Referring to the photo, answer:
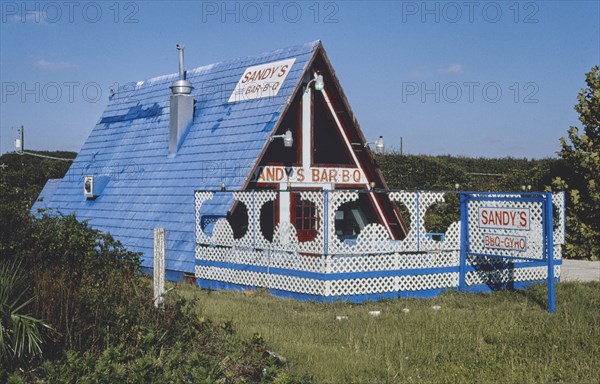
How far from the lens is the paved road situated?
1823 centimetres

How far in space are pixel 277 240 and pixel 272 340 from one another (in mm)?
5637

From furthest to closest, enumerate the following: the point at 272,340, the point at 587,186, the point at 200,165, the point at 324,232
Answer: the point at 587,186, the point at 200,165, the point at 324,232, the point at 272,340

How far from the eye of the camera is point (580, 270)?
20.3 m

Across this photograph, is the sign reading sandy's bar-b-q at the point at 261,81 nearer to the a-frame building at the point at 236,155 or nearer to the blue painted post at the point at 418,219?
the a-frame building at the point at 236,155

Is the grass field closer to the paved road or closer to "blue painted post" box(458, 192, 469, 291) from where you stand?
"blue painted post" box(458, 192, 469, 291)

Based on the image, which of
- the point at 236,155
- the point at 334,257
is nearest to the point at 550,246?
the point at 334,257

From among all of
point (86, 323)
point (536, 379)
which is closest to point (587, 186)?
point (536, 379)

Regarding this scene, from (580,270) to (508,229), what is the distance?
7330mm

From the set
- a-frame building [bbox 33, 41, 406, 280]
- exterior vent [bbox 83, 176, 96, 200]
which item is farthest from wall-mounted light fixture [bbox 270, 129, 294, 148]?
exterior vent [bbox 83, 176, 96, 200]

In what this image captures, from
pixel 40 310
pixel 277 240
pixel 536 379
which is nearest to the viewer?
pixel 536 379

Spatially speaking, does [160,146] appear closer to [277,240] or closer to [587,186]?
[277,240]

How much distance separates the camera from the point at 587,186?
926 inches

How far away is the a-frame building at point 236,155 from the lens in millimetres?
17938

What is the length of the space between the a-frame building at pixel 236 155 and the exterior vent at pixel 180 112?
30 millimetres
